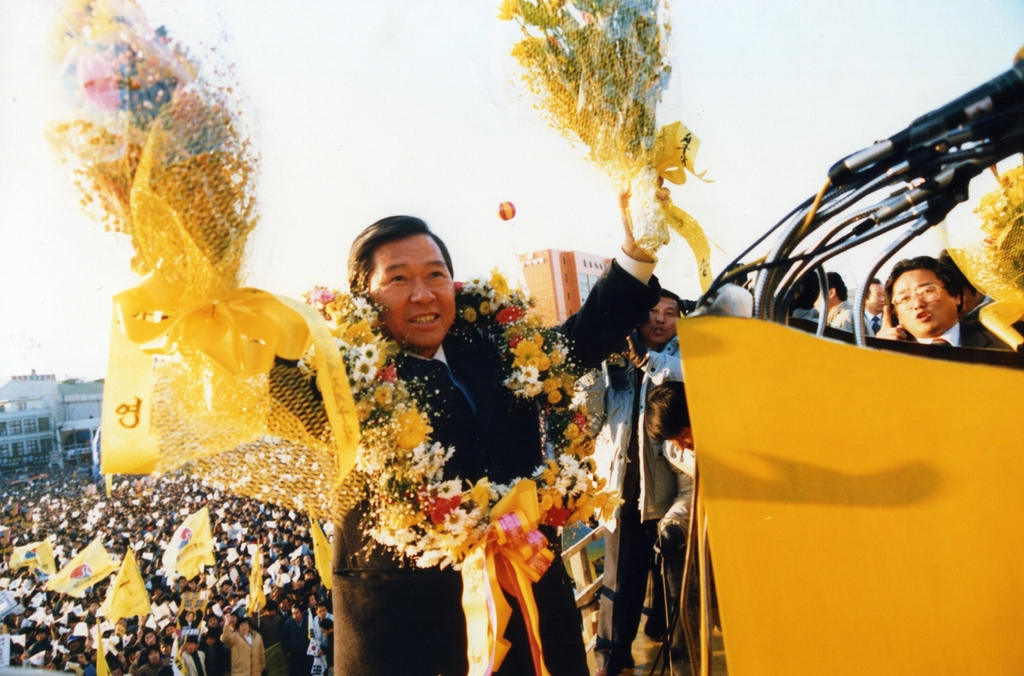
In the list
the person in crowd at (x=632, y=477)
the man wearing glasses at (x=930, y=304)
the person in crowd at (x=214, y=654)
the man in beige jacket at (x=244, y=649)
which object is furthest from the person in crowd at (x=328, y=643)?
the man wearing glasses at (x=930, y=304)

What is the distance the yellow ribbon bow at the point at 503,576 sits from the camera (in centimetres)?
197

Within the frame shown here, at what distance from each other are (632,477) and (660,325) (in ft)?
3.03

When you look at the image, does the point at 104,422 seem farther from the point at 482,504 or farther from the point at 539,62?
the point at 539,62

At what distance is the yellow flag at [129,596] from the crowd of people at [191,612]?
0.78ft

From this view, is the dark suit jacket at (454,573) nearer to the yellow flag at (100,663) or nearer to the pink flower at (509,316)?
the pink flower at (509,316)

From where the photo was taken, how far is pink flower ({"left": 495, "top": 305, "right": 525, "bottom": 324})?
2.45 m

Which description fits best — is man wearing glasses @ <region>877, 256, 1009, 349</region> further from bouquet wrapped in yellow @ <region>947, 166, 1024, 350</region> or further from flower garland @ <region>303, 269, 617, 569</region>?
flower garland @ <region>303, 269, 617, 569</region>

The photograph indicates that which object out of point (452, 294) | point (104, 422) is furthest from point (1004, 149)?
point (104, 422)

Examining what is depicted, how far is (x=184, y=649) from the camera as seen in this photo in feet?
17.6

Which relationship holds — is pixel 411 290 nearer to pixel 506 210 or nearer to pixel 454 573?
pixel 506 210

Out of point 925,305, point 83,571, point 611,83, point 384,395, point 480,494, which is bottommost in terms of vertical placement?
point 83,571

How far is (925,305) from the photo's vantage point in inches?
114

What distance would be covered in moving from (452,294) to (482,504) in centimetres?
73

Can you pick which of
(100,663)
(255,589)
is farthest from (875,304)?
(100,663)
